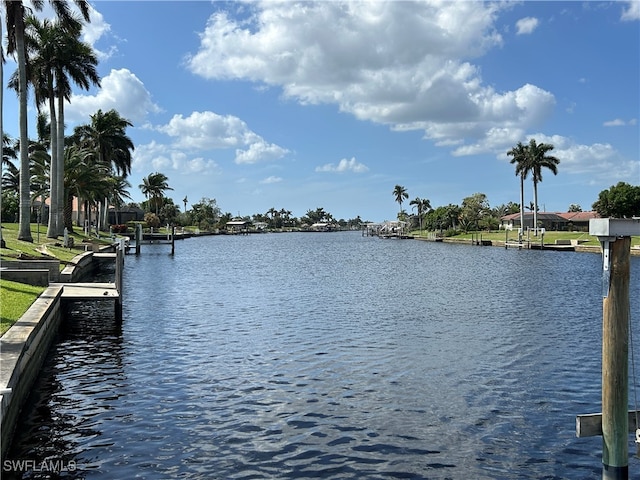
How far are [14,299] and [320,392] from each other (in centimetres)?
1099

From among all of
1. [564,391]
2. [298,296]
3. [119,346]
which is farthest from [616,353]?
[298,296]

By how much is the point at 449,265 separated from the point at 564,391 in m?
43.5

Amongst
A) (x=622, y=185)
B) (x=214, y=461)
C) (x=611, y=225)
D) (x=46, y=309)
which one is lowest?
(x=214, y=461)

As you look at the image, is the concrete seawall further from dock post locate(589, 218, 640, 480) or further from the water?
dock post locate(589, 218, 640, 480)

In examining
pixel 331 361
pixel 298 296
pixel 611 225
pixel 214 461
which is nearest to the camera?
pixel 611 225

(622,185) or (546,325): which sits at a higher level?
(622,185)

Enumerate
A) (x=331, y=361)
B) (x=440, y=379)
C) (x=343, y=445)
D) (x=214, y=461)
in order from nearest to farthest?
(x=214, y=461), (x=343, y=445), (x=440, y=379), (x=331, y=361)

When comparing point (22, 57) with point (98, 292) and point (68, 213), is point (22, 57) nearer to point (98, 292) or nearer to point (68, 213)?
point (98, 292)

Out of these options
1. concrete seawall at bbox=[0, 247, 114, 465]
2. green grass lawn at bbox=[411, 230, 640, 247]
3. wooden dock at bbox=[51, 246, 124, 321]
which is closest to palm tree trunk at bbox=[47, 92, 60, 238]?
wooden dock at bbox=[51, 246, 124, 321]

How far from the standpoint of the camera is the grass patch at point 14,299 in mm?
15403

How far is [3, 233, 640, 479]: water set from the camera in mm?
10188

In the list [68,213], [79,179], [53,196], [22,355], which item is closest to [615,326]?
[22,355]

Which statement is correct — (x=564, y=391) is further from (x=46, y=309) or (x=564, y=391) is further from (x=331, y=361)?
(x=46, y=309)

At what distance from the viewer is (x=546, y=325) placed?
23.5 metres
